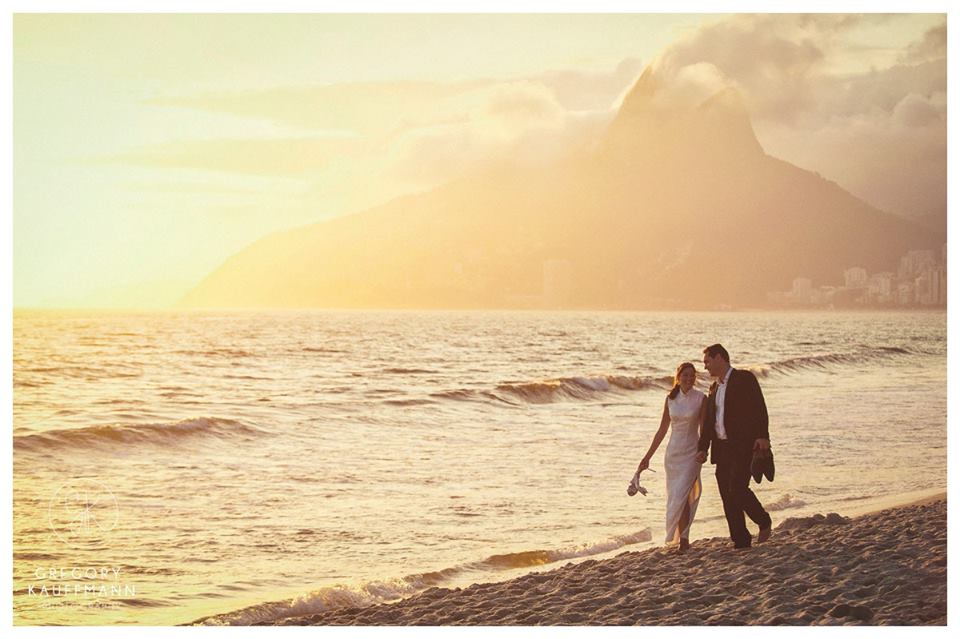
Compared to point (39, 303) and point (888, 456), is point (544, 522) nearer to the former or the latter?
point (888, 456)

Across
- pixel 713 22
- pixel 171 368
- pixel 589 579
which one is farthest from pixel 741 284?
pixel 171 368

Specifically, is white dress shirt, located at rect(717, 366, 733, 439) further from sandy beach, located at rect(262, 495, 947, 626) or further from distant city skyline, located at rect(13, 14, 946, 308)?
distant city skyline, located at rect(13, 14, 946, 308)

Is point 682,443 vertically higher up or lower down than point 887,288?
lower down

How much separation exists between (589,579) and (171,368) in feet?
86.8

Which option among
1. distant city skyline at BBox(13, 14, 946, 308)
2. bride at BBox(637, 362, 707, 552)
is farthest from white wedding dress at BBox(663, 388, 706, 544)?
distant city skyline at BBox(13, 14, 946, 308)

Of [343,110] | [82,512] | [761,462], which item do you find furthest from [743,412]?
[343,110]

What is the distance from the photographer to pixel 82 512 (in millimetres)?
10336

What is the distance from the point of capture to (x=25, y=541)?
902 cm

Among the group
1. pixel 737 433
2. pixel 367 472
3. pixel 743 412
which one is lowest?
pixel 367 472

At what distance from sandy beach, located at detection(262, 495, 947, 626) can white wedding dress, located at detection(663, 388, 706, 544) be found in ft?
1.61

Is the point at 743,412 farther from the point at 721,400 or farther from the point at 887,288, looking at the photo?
the point at 887,288

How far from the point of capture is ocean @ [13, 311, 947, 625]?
814 cm

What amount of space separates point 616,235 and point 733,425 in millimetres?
10720

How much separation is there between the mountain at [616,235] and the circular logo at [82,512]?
4.31 m
